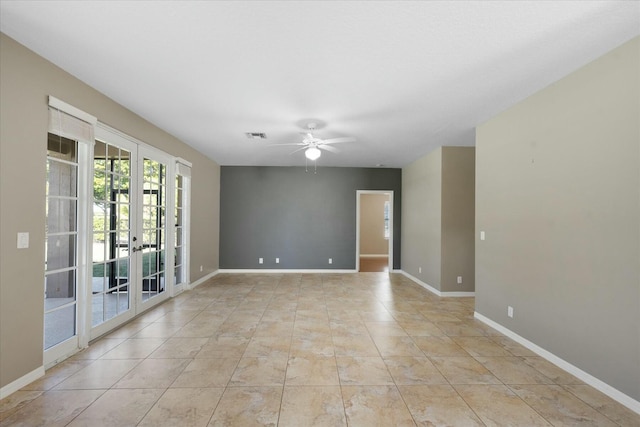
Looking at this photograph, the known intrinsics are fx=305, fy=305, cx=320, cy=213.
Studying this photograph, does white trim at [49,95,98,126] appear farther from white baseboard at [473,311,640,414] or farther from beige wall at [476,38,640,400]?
white baseboard at [473,311,640,414]

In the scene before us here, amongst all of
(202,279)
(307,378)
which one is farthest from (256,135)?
(307,378)

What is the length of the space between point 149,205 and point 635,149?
209 inches

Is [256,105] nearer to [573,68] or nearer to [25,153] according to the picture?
[25,153]

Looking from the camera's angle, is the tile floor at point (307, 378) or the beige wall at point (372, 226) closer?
the tile floor at point (307, 378)

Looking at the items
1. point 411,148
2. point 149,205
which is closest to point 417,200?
point 411,148

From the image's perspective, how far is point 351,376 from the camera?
2629 millimetres

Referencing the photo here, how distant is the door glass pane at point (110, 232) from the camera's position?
3375mm

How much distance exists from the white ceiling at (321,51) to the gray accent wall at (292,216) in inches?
149

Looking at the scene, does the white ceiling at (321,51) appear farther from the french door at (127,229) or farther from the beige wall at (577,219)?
the french door at (127,229)

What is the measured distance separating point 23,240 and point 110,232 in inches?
47.2

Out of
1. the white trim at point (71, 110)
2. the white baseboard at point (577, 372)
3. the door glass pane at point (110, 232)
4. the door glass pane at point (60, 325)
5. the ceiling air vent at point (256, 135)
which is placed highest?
the ceiling air vent at point (256, 135)

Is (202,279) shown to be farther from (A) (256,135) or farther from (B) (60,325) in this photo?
(A) (256,135)

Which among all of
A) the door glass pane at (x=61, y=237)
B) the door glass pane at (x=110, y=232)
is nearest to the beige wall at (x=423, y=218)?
the door glass pane at (x=110, y=232)

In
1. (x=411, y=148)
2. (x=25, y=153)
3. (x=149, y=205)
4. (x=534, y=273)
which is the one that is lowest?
(x=534, y=273)
